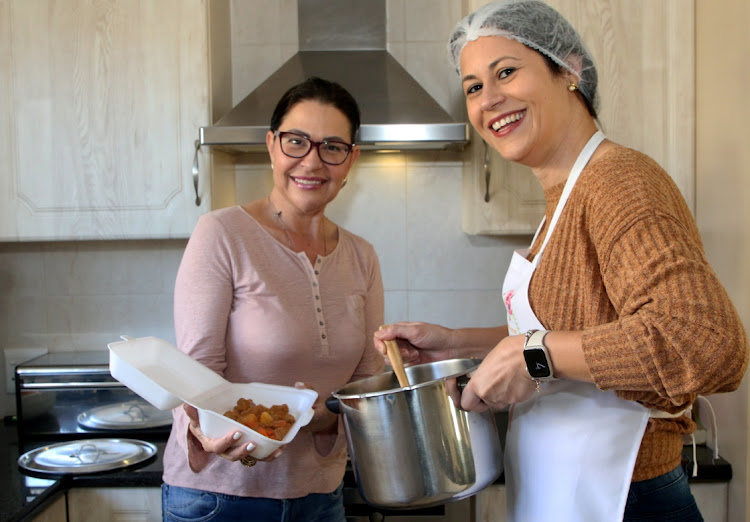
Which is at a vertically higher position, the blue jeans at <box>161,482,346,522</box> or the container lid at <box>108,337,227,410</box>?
the container lid at <box>108,337,227,410</box>

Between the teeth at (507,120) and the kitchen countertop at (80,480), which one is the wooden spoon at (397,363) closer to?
the teeth at (507,120)

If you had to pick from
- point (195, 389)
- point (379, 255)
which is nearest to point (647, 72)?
point (379, 255)

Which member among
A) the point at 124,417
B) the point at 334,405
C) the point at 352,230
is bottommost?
the point at 124,417

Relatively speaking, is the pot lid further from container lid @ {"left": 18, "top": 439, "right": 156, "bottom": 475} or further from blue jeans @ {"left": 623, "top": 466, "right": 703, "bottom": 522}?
blue jeans @ {"left": 623, "top": 466, "right": 703, "bottom": 522}

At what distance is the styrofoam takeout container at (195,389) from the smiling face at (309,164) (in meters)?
0.35

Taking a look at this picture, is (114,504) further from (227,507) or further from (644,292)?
(644,292)

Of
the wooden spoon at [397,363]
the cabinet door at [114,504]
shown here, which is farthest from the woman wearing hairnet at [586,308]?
the cabinet door at [114,504]

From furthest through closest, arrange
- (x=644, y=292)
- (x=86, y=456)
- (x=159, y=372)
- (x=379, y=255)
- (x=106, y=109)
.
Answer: (x=379, y=255)
(x=106, y=109)
(x=86, y=456)
(x=159, y=372)
(x=644, y=292)

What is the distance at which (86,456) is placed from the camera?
1645mm

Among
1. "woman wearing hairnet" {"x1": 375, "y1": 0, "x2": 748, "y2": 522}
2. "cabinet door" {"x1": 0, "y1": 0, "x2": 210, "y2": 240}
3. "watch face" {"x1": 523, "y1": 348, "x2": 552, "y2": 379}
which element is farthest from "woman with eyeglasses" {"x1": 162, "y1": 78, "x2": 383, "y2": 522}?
"cabinet door" {"x1": 0, "y1": 0, "x2": 210, "y2": 240}

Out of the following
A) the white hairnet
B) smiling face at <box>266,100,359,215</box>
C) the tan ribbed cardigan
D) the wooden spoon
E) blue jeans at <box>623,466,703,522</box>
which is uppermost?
the white hairnet

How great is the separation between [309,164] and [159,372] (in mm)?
441

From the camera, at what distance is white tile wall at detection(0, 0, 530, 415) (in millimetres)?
2107

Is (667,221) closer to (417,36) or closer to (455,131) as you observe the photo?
(455,131)
